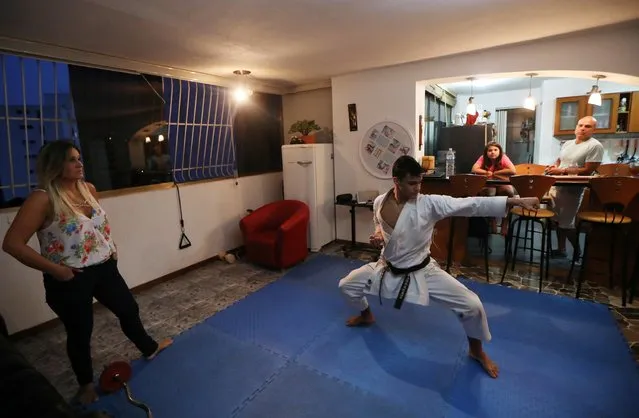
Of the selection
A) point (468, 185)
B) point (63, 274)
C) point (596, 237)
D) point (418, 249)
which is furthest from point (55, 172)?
point (596, 237)

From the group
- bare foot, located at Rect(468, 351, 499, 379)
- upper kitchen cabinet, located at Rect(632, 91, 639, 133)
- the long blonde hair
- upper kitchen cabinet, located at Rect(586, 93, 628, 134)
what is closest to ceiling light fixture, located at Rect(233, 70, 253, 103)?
the long blonde hair

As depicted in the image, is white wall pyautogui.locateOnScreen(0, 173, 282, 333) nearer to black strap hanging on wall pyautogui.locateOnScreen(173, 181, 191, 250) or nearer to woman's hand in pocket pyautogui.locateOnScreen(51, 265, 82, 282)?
black strap hanging on wall pyautogui.locateOnScreen(173, 181, 191, 250)

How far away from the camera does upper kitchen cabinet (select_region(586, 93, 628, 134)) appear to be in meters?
5.45

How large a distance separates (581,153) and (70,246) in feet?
15.8

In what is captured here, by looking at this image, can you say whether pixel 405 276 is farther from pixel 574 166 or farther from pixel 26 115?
pixel 26 115

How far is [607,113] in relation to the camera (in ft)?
18.2

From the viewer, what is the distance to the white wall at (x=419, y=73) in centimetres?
309

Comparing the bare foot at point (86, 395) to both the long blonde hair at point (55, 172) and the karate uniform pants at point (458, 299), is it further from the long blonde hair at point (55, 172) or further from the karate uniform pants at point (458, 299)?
the karate uniform pants at point (458, 299)

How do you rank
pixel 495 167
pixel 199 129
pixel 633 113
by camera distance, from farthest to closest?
pixel 633 113, pixel 199 129, pixel 495 167

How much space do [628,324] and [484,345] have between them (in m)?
1.26

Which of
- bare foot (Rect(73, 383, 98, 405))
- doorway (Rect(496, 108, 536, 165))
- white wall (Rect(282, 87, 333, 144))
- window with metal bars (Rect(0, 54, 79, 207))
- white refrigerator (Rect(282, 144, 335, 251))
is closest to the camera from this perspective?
bare foot (Rect(73, 383, 98, 405))

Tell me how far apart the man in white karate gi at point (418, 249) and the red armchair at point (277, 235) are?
5.81 ft

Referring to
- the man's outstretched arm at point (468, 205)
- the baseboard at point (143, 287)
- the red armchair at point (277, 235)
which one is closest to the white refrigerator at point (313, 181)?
the red armchair at point (277, 235)

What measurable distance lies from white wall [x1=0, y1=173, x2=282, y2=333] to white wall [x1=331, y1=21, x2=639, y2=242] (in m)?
1.48
